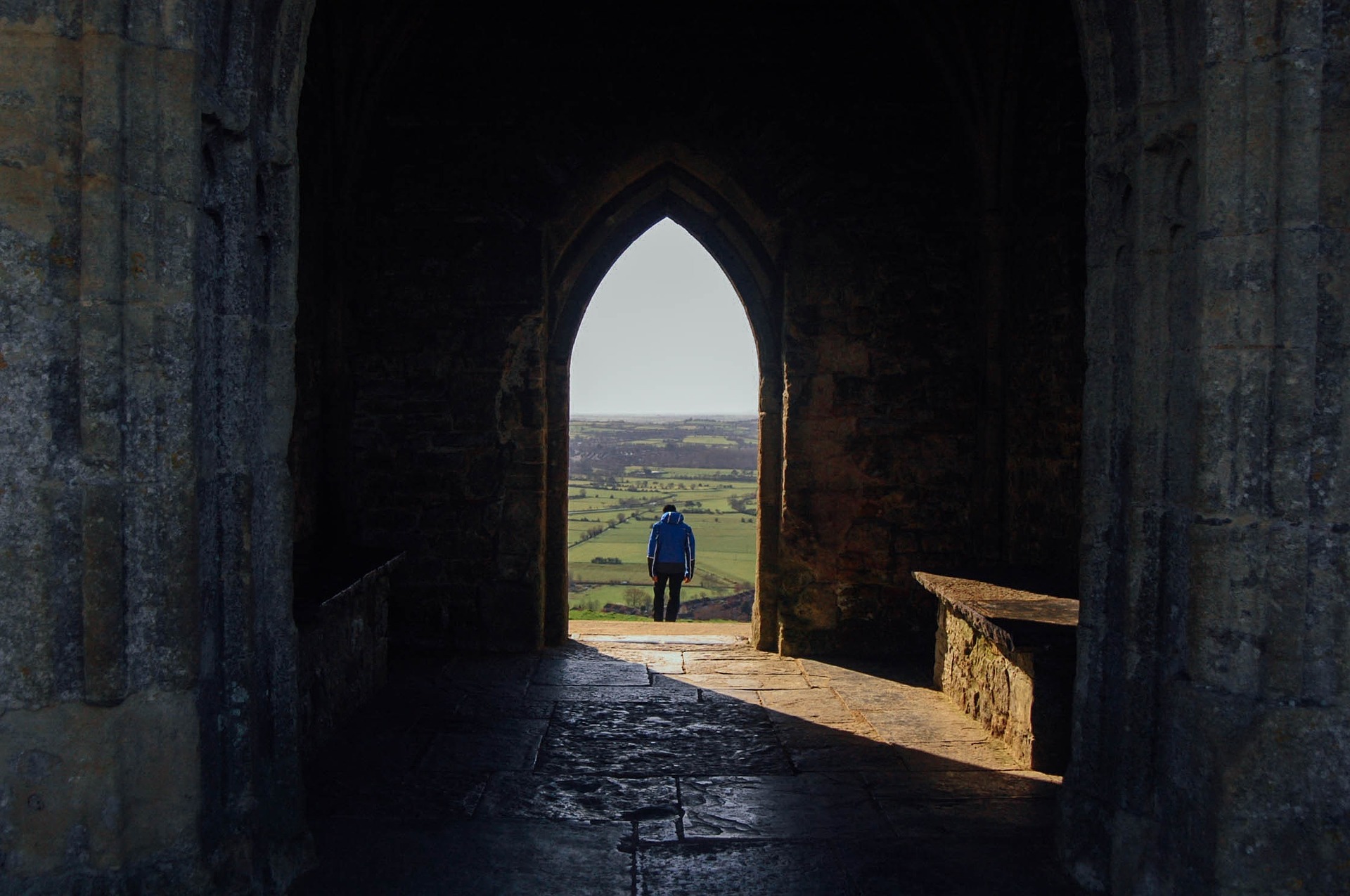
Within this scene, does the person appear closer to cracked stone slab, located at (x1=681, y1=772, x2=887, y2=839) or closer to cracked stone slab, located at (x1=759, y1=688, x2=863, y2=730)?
cracked stone slab, located at (x1=759, y1=688, x2=863, y2=730)

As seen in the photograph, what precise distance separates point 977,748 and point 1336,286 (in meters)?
2.88

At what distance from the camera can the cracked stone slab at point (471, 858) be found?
3.20 meters

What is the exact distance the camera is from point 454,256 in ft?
23.4

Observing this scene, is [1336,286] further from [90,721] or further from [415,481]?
[415,481]

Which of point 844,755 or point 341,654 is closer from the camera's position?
point 844,755

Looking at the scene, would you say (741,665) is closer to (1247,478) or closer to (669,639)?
(669,639)

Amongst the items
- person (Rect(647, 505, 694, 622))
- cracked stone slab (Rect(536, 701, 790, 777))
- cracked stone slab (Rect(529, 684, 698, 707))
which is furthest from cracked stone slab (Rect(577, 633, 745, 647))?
cracked stone slab (Rect(536, 701, 790, 777))

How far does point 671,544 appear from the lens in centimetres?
938

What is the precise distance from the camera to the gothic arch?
24.2 feet

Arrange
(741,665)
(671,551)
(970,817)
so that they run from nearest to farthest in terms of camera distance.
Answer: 1. (970,817)
2. (741,665)
3. (671,551)

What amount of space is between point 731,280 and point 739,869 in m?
4.95

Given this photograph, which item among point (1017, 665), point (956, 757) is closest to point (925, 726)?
point (956, 757)

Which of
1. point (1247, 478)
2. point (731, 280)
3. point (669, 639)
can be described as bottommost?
point (669, 639)

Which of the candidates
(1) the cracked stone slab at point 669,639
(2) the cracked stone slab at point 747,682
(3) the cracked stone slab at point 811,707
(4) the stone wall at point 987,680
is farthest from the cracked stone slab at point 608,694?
(1) the cracked stone slab at point 669,639
